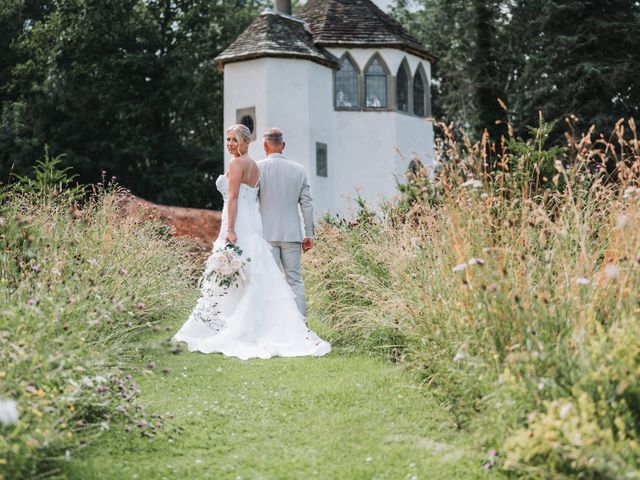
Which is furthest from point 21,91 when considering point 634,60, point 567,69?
point 634,60

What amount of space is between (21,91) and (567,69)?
65.2 ft

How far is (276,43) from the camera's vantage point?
2422cm

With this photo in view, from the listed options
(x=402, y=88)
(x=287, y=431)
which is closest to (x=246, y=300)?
(x=287, y=431)

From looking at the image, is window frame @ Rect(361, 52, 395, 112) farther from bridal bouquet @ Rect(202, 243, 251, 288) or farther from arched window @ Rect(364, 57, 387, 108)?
bridal bouquet @ Rect(202, 243, 251, 288)

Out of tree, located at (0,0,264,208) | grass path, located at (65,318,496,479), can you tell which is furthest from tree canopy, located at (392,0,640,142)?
grass path, located at (65,318,496,479)

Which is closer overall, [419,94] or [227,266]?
[227,266]

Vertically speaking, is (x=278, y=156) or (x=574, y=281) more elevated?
(x=278, y=156)

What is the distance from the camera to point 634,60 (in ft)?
89.0

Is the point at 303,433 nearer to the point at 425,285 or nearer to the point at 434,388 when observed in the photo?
the point at 434,388

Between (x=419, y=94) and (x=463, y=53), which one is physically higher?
(x=463, y=53)

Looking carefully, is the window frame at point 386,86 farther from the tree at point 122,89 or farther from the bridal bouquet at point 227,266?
the bridal bouquet at point 227,266

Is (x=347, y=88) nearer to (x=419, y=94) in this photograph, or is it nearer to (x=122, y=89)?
(x=419, y=94)

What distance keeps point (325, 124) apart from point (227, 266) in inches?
706

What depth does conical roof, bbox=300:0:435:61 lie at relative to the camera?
26.0 m
